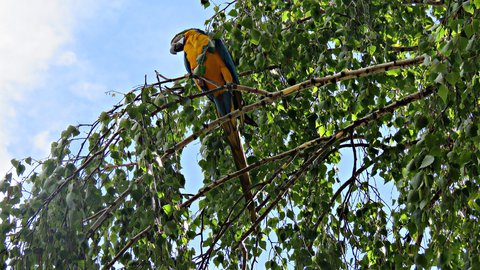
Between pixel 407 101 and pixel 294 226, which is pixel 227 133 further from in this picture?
pixel 407 101

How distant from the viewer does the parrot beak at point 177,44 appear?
4.35 m

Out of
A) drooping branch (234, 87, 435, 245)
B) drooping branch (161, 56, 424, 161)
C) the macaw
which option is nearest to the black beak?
the macaw

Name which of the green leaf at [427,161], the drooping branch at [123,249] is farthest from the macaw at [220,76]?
the green leaf at [427,161]

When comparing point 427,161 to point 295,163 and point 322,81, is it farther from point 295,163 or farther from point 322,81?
point 295,163

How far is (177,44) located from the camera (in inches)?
172

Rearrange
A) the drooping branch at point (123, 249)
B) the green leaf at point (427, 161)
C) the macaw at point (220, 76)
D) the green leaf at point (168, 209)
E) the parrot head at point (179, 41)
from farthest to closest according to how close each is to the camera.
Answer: the parrot head at point (179, 41), the macaw at point (220, 76), the drooping branch at point (123, 249), the green leaf at point (168, 209), the green leaf at point (427, 161)

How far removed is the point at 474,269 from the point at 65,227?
128 centimetres

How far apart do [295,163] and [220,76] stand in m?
0.77

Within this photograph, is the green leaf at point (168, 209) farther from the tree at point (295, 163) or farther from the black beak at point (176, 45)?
the black beak at point (176, 45)

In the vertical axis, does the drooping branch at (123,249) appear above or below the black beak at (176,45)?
below

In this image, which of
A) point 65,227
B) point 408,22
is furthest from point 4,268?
point 408,22

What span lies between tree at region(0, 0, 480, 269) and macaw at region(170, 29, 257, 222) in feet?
0.26

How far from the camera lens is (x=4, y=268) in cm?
250

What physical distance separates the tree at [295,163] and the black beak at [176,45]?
0.61m
